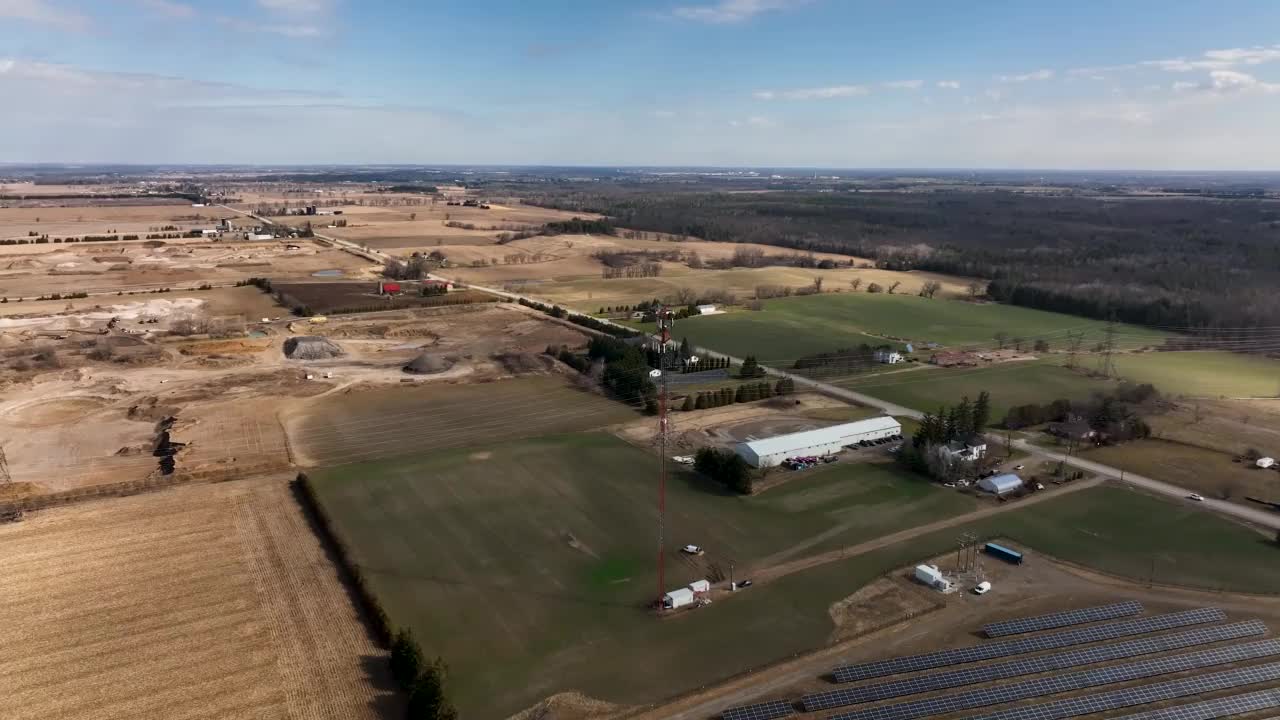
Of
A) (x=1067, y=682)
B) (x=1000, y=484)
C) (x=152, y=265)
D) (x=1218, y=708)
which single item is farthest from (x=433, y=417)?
(x=152, y=265)

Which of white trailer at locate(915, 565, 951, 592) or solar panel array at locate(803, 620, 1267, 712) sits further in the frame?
white trailer at locate(915, 565, 951, 592)

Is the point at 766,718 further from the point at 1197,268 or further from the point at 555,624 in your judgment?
the point at 1197,268

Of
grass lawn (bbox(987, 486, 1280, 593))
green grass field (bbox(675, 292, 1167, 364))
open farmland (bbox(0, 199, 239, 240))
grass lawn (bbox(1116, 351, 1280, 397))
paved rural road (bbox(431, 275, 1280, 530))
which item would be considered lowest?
grass lawn (bbox(987, 486, 1280, 593))

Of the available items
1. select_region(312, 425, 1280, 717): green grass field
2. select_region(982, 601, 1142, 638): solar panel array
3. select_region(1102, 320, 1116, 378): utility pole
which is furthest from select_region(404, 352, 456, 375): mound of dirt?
select_region(1102, 320, 1116, 378): utility pole

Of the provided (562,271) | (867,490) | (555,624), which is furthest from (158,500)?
(562,271)

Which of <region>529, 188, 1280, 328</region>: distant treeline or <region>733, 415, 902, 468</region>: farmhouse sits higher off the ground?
<region>529, 188, 1280, 328</region>: distant treeline

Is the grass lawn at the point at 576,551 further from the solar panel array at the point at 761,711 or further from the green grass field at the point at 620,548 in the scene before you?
the solar panel array at the point at 761,711

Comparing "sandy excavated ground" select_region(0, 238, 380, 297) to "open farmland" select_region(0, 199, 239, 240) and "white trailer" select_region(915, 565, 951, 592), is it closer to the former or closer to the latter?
"open farmland" select_region(0, 199, 239, 240)

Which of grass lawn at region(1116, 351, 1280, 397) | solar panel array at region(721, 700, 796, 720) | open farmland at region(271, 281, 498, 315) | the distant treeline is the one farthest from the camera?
open farmland at region(271, 281, 498, 315)
